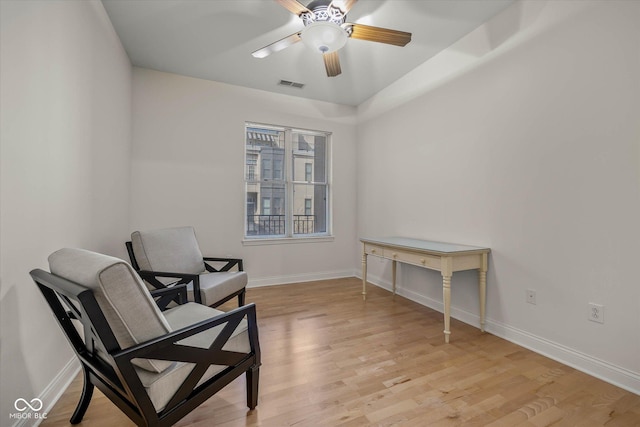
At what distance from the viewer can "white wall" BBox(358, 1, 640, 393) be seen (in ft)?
5.83

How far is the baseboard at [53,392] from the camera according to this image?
138 centimetres

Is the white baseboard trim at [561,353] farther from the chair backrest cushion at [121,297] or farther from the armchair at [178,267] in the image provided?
the chair backrest cushion at [121,297]

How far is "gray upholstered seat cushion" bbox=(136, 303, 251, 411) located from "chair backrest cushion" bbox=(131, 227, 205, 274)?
97 cm

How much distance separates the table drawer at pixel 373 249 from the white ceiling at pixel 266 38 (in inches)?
83.5

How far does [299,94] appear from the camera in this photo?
4137 millimetres

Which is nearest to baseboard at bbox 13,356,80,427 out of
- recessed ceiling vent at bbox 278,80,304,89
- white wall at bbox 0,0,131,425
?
white wall at bbox 0,0,131,425

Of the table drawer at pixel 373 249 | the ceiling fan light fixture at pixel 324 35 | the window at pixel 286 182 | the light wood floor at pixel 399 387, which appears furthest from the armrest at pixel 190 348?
the window at pixel 286 182

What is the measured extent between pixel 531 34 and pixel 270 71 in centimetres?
262

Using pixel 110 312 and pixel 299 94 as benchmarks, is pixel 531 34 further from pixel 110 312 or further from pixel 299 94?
pixel 110 312

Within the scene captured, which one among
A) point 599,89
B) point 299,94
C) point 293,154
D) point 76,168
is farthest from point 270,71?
point 599,89

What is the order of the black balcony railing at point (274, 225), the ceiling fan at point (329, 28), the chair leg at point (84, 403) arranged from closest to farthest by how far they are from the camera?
the chair leg at point (84, 403)
the ceiling fan at point (329, 28)
the black balcony railing at point (274, 225)

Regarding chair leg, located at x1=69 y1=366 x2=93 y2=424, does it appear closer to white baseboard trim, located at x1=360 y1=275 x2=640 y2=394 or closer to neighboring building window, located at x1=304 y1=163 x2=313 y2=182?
white baseboard trim, located at x1=360 y1=275 x2=640 y2=394

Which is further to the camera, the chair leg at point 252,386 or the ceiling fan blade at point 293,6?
the ceiling fan blade at point 293,6

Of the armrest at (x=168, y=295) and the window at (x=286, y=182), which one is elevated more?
the window at (x=286, y=182)
